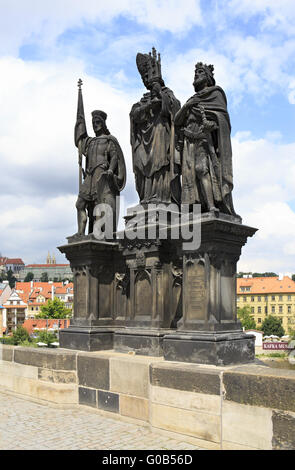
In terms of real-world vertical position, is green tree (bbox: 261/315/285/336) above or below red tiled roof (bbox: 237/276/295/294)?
below

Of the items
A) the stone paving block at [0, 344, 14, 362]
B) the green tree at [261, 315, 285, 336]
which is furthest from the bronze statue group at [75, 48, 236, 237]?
the green tree at [261, 315, 285, 336]

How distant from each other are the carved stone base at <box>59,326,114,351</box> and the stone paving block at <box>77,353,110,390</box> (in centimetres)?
78

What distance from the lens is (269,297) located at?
327 feet

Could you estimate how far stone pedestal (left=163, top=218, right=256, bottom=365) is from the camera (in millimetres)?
5988

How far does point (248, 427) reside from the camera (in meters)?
4.87

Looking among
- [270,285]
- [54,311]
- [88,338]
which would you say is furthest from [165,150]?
[270,285]

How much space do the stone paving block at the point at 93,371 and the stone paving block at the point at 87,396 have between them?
0.07m

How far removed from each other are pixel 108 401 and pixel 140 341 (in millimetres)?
1016

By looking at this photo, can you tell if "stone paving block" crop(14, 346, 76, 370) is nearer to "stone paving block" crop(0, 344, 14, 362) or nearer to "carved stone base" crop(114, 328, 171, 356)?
"stone paving block" crop(0, 344, 14, 362)

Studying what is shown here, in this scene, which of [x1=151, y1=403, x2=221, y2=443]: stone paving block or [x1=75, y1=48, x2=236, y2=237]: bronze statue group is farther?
[x1=75, y1=48, x2=236, y2=237]: bronze statue group

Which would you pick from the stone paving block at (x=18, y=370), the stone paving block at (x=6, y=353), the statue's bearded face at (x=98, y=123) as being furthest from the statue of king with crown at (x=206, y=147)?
the stone paving block at (x=6, y=353)

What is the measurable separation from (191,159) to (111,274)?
271 centimetres

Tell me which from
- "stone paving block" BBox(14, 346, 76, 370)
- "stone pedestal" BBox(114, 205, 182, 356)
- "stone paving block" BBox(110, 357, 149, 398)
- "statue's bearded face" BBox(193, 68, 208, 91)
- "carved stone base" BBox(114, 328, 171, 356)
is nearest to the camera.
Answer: "stone paving block" BBox(110, 357, 149, 398)

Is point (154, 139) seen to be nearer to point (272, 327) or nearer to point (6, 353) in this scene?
point (6, 353)
